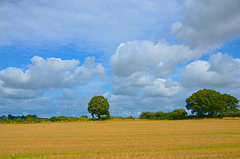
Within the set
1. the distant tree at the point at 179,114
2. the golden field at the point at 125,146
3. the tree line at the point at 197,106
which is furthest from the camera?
the distant tree at the point at 179,114

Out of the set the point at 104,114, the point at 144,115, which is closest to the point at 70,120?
the point at 104,114

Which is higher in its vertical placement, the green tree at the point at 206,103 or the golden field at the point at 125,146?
the green tree at the point at 206,103

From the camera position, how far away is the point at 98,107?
305 ft

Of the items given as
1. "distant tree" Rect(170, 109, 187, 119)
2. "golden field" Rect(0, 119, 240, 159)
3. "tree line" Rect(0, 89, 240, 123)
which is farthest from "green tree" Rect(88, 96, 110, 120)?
"golden field" Rect(0, 119, 240, 159)

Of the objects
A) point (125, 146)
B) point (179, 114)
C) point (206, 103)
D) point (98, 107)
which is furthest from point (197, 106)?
point (125, 146)

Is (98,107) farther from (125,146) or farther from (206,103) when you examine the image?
(125,146)

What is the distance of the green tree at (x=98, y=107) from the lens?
93294mm

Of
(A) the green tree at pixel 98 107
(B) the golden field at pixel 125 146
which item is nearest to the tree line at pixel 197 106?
(A) the green tree at pixel 98 107

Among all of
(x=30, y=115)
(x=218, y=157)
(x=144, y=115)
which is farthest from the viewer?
(x=144, y=115)

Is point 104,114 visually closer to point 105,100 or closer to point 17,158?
point 105,100

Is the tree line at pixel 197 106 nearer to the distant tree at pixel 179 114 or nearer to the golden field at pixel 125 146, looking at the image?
the distant tree at pixel 179 114

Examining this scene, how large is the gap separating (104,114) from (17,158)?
81.5 metres

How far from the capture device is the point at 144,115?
111 m

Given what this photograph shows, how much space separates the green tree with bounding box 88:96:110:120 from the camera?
9329 cm
